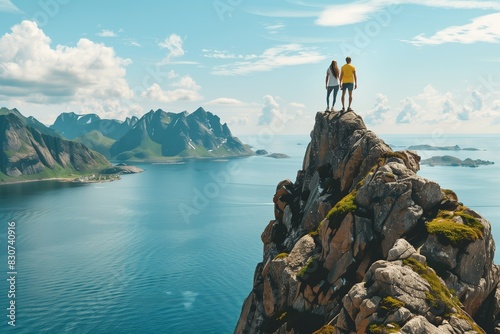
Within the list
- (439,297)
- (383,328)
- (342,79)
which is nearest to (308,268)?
(439,297)

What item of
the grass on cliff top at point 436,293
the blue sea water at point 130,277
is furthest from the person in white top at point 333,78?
the blue sea water at point 130,277

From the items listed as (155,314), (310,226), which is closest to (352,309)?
(310,226)

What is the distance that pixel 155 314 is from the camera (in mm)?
97375

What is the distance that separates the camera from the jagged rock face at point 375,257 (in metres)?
28.6

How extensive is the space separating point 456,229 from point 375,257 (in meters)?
7.74

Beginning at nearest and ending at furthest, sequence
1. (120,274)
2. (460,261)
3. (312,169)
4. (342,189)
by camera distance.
Result: (460,261) < (342,189) < (312,169) < (120,274)

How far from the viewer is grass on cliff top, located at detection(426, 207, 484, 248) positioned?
34.6 meters

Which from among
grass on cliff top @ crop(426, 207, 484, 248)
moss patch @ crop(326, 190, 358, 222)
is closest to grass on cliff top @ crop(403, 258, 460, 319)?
grass on cliff top @ crop(426, 207, 484, 248)

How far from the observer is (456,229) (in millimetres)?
35062

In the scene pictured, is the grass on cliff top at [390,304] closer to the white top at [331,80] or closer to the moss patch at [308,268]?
the moss patch at [308,268]

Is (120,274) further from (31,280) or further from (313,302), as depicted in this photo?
(313,302)

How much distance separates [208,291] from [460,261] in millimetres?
88742

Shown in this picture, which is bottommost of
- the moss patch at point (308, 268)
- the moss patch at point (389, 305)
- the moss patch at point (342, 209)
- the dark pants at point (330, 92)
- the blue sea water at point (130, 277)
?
the blue sea water at point (130, 277)

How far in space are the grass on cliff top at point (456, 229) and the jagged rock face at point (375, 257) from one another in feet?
0.29
